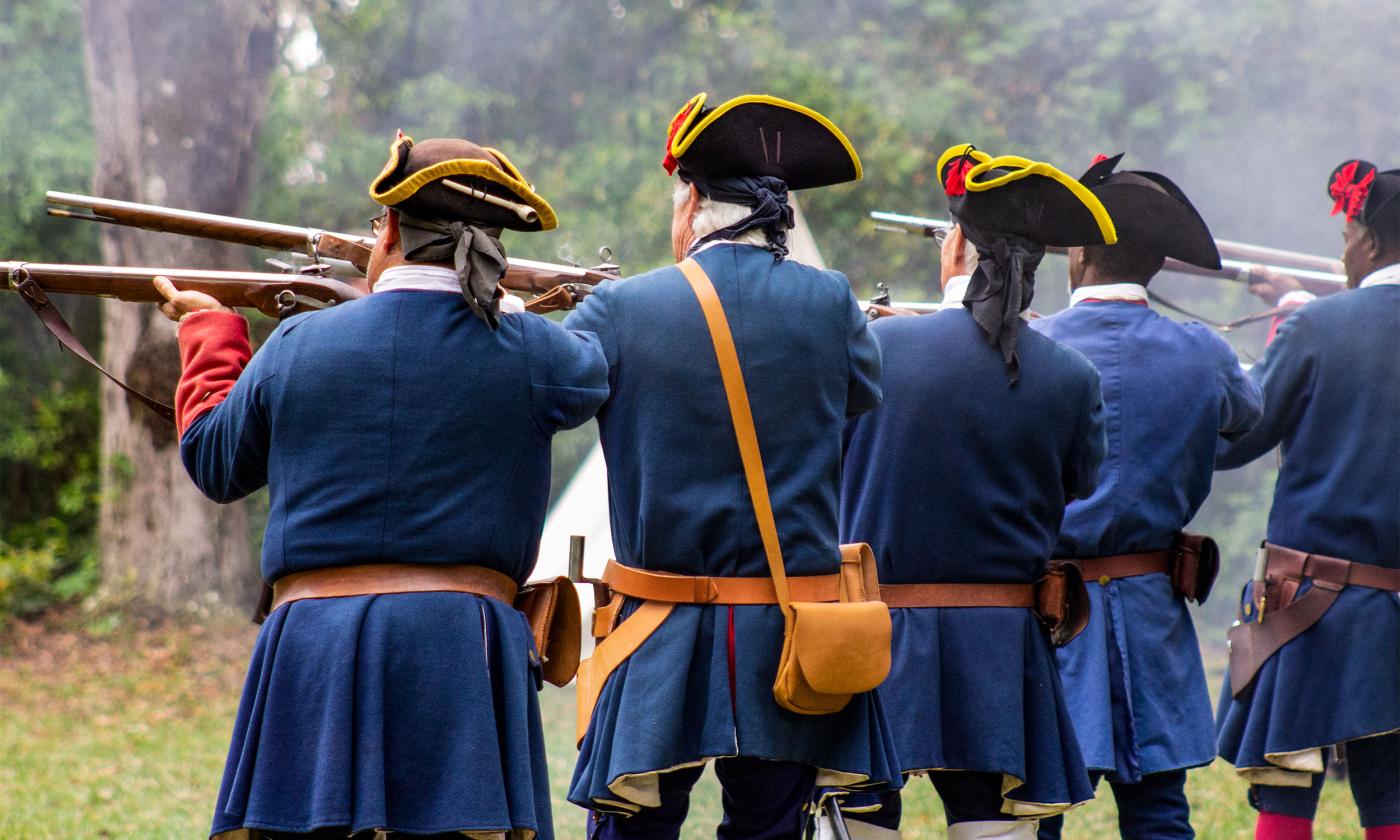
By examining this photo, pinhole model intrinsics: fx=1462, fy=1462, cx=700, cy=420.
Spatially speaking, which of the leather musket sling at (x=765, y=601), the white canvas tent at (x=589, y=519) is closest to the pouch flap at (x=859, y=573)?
the leather musket sling at (x=765, y=601)

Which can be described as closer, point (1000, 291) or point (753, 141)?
point (753, 141)

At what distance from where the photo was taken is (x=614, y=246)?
10.0 meters

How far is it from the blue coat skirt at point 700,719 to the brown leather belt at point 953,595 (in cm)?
47

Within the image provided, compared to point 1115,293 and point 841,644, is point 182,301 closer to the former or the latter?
point 841,644

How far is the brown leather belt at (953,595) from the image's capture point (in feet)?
10.9

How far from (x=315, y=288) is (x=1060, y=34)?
875 cm

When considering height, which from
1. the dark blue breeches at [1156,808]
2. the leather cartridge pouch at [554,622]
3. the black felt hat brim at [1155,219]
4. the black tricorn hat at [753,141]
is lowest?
the dark blue breeches at [1156,808]

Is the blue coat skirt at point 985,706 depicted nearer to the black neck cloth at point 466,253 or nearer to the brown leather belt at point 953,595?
the brown leather belt at point 953,595

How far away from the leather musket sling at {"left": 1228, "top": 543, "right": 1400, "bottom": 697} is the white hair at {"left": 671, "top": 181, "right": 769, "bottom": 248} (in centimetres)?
200

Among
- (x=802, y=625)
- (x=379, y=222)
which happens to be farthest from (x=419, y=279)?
(x=802, y=625)

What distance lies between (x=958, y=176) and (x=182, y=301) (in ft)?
5.75

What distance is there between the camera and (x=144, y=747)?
6461mm

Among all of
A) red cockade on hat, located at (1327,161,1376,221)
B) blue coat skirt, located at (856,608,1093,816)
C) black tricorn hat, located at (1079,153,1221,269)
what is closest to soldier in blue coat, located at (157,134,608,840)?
blue coat skirt, located at (856,608,1093,816)

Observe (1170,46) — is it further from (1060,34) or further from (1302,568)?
(1302,568)
